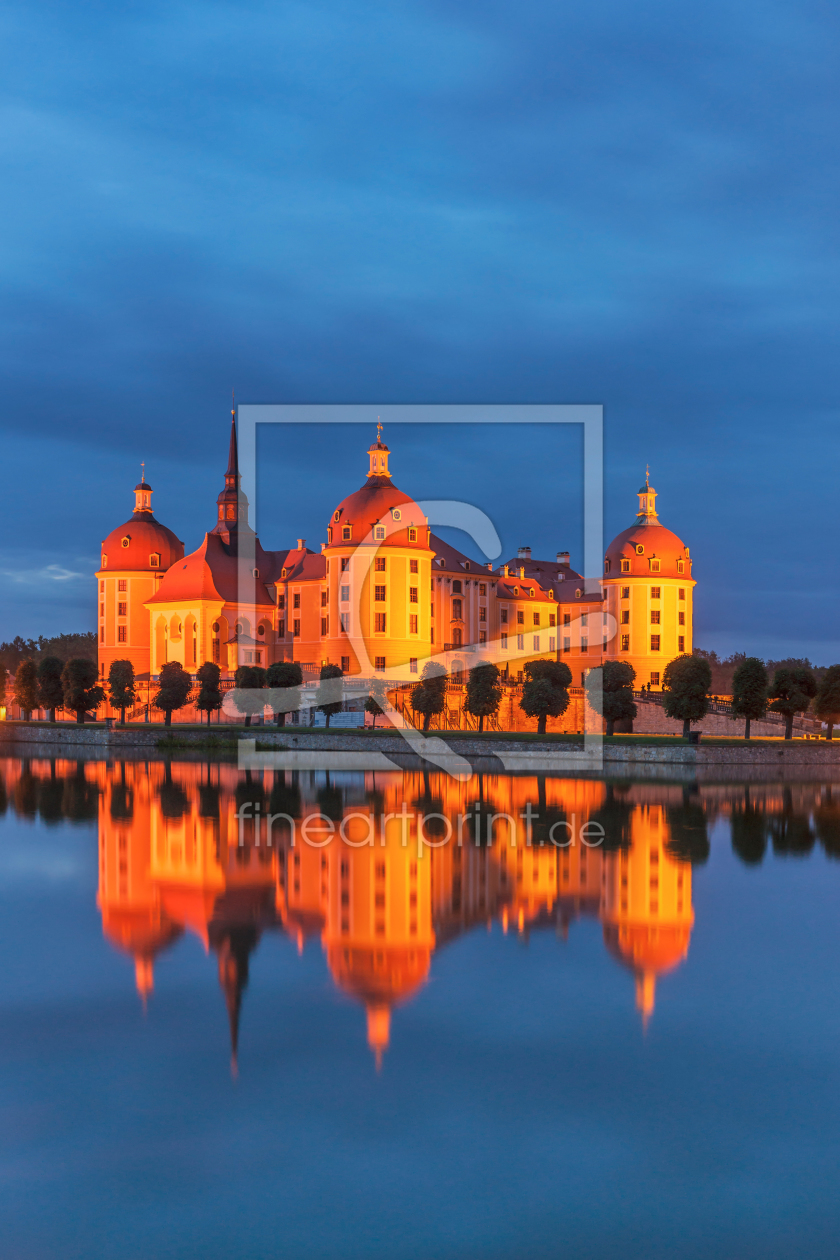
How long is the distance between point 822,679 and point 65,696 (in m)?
44.5

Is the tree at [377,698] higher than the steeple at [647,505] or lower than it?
lower

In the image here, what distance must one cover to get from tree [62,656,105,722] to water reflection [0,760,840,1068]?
2866 centimetres

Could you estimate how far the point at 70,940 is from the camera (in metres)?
16.3

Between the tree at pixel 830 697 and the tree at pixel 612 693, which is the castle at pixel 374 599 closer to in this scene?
the tree at pixel 612 693

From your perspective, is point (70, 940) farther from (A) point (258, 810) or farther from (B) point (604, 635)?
(B) point (604, 635)

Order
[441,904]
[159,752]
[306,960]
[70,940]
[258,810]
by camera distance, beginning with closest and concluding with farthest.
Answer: [306,960] → [70,940] → [441,904] → [258,810] → [159,752]

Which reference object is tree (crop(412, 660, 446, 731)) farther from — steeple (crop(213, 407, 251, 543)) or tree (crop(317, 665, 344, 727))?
steeple (crop(213, 407, 251, 543))

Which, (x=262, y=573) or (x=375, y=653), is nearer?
(x=375, y=653)

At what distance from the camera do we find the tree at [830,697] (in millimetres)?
53562

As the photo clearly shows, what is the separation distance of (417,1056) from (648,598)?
7342 cm

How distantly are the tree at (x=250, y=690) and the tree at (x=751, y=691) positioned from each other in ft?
86.9

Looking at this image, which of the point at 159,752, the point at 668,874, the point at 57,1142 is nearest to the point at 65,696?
the point at 159,752

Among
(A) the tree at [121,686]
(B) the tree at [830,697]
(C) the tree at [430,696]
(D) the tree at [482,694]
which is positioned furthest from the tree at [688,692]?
(A) the tree at [121,686]

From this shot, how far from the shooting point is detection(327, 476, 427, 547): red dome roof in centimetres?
7425
